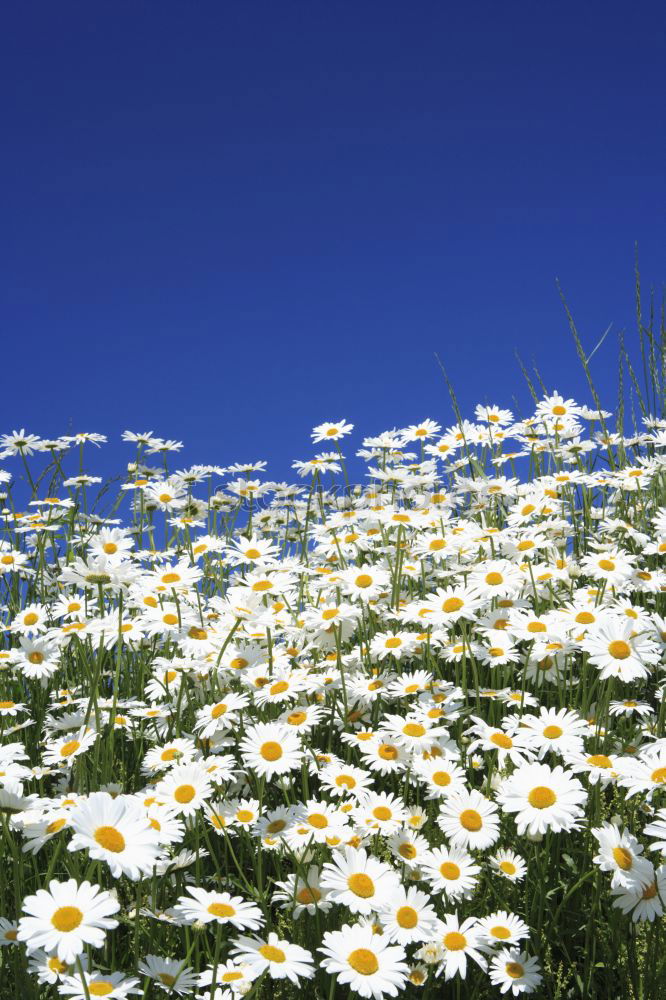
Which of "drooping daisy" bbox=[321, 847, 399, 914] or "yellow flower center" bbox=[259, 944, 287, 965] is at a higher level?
"drooping daisy" bbox=[321, 847, 399, 914]

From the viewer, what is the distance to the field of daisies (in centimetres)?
221

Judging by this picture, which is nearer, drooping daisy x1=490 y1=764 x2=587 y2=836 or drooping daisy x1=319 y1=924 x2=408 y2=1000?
drooping daisy x1=319 y1=924 x2=408 y2=1000

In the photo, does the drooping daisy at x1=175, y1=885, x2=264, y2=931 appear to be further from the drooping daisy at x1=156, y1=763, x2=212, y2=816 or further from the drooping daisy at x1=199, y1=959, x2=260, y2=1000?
the drooping daisy at x1=156, y1=763, x2=212, y2=816

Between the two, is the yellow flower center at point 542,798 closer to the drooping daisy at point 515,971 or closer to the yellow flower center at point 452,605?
the drooping daisy at point 515,971

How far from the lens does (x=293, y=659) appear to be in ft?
12.8

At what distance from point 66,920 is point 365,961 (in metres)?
0.73

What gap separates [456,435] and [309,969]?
4.06 metres

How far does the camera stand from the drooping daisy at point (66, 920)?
170cm

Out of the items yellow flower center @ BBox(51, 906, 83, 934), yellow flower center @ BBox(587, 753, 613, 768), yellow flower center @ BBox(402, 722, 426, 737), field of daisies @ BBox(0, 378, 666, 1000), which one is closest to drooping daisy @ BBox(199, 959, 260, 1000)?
field of daisies @ BBox(0, 378, 666, 1000)

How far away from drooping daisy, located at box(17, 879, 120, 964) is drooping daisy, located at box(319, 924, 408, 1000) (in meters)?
0.56

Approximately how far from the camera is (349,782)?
280 cm

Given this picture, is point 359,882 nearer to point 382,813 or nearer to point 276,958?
point 276,958

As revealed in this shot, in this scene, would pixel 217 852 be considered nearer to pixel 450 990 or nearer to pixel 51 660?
pixel 450 990

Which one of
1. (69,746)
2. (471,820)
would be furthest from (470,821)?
(69,746)
